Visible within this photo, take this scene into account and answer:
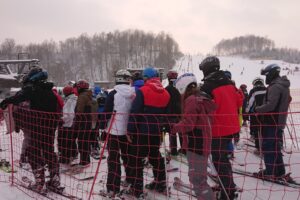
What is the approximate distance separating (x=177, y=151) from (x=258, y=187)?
85.5 inches

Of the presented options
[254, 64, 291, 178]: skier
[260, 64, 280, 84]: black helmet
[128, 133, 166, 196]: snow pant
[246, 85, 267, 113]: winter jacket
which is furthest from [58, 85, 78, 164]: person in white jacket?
[246, 85, 267, 113]: winter jacket

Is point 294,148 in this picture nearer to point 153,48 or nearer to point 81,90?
point 81,90

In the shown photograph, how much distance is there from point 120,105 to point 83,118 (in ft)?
5.65

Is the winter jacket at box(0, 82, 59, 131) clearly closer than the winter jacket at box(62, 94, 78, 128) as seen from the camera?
Yes

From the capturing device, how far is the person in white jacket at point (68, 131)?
606cm

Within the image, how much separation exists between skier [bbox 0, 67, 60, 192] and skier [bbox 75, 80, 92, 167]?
3.40 ft

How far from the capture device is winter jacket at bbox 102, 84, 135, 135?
434cm

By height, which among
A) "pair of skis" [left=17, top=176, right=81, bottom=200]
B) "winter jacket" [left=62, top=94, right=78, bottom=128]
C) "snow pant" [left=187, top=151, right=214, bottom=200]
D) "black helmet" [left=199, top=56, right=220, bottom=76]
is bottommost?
"pair of skis" [left=17, top=176, right=81, bottom=200]

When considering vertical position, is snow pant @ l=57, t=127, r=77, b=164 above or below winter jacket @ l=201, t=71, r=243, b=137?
below

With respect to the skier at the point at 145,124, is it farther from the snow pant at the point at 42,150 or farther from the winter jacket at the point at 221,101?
the snow pant at the point at 42,150

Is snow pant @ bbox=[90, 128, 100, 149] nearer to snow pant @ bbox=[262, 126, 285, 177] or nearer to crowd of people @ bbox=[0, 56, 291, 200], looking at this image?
crowd of people @ bbox=[0, 56, 291, 200]

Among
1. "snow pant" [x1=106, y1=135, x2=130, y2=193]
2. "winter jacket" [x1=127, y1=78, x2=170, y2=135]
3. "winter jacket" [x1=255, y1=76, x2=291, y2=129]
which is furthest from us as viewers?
"winter jacket" [x1=255, y1=76, x2=291, y2=129]

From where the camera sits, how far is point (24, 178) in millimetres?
5090

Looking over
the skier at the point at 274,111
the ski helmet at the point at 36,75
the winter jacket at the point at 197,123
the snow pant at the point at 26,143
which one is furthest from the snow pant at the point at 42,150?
the skier at the point at 274,111
